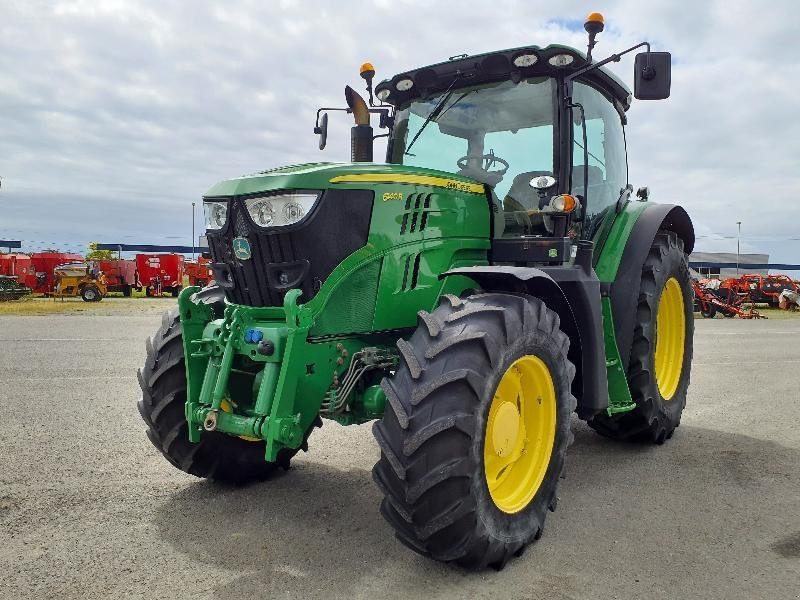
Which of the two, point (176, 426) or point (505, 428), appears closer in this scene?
point (505, 428)

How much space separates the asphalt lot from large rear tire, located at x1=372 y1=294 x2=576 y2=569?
7.6 inches

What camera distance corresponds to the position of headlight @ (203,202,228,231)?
380 centimetres

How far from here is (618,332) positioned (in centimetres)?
490

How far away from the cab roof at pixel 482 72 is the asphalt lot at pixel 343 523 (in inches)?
106

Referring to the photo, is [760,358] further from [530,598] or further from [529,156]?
[530,598]

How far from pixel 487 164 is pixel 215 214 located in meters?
1.87

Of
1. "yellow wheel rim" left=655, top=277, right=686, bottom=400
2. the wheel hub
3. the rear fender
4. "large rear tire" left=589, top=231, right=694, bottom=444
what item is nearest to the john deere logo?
the rear fender

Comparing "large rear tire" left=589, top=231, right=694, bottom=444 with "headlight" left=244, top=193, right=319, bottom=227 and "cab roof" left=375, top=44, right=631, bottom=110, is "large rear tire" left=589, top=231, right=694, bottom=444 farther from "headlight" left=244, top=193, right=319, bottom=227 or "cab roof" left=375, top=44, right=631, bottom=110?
"headlight" left=244, top=193, right=319, bottom=227

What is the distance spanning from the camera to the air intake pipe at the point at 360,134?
5.11 metres

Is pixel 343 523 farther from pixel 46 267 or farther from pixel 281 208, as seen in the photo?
pixel 46 267

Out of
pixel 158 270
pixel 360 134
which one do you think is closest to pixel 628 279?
pixel 360 134

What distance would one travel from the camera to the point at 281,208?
354 centimetres

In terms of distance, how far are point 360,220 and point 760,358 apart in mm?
10061

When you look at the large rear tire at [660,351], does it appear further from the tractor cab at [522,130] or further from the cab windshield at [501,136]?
the cab windshield at [501,136]
